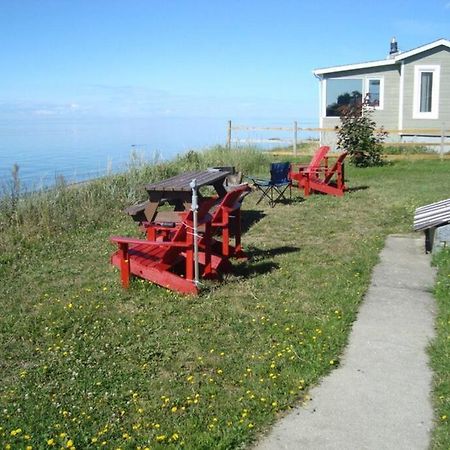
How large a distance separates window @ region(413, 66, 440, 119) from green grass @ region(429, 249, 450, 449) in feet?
55.7

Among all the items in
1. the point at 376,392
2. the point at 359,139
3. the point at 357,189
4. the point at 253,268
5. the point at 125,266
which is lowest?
the point at 376,392

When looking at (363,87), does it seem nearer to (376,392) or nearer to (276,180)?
(276,180)

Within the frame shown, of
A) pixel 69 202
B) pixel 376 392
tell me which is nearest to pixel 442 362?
pixel 376 392

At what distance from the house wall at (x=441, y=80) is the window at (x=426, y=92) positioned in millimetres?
143

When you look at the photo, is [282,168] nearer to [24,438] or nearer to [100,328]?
[100,328]

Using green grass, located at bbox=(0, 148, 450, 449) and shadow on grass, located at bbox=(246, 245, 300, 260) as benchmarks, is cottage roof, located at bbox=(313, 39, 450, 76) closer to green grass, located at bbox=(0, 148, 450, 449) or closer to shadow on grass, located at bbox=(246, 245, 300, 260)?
green grass, located at bbox=(0, 148, 450, 449)

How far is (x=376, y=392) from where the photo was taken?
3.78 metres

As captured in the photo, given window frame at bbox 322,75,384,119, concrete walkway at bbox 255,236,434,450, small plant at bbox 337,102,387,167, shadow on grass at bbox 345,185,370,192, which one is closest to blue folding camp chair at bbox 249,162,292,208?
shadow on grass at bbox 345,185,370,192

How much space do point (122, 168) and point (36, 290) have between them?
6.73 meters

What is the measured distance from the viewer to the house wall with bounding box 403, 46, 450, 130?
21.7 m

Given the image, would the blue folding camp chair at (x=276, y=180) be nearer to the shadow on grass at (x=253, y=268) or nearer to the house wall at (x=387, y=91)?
the shadow on grass at (x=253, y=268)

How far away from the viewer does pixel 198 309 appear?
5.43 m

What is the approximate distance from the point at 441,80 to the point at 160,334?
20.1 m

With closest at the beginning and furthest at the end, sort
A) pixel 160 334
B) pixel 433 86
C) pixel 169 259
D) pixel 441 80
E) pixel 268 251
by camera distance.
Result: pixel 160 334 < pixel 169 259 < pixel 268 251 < pixel 441 80 < pixel 433 86
